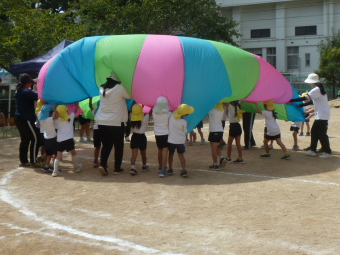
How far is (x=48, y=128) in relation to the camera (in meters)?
9.40

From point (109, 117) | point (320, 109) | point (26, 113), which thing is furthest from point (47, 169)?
point (320, 109)

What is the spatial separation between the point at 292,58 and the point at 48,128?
1609 inches

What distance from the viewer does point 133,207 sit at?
700cm

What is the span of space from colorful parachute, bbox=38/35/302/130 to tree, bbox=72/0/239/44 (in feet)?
46.8

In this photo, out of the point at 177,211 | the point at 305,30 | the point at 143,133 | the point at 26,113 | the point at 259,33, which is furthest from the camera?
the point at 259,33

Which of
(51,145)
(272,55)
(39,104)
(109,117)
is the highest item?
(272,55)

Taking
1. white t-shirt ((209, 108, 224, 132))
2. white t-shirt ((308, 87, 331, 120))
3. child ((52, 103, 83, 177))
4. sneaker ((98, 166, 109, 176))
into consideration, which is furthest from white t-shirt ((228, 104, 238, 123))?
child ((52, 103, 83, 177))

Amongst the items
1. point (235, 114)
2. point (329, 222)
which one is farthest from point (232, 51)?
point (329, 222)

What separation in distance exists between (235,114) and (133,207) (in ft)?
14.2

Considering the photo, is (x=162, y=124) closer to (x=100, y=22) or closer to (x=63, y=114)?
(x=63, y=114)

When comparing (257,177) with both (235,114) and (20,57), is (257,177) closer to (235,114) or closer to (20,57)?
(235,114)

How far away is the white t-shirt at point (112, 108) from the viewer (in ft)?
30.0

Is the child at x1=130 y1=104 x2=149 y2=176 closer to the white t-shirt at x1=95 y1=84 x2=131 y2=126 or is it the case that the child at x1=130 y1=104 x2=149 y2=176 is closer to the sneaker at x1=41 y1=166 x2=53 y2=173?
the white t-shirt at x1=95 y1=84 x2=131 y2=126

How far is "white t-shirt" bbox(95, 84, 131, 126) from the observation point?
9148mm
